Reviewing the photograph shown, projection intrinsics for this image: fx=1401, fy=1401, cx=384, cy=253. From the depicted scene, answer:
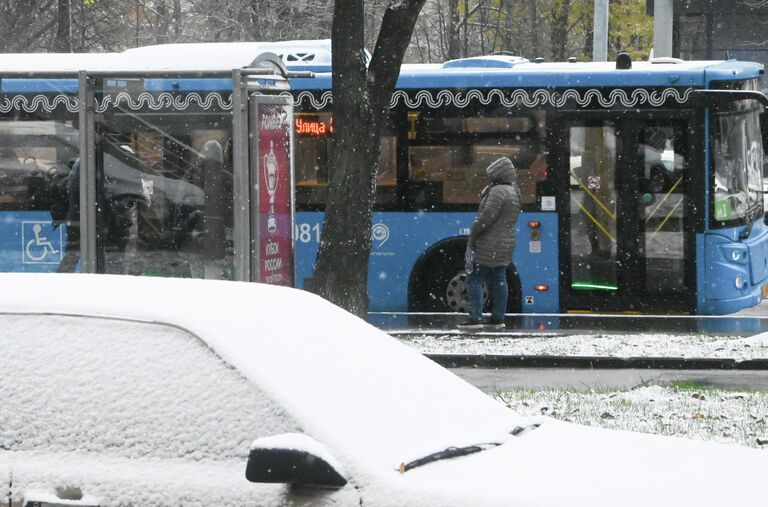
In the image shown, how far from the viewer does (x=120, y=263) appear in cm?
1230

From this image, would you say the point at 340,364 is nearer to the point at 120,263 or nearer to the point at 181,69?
the point at 181,69

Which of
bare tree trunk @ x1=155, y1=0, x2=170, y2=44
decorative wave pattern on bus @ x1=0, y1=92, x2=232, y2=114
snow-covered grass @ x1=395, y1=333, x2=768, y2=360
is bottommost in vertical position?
snow-covered grass @ x1=395, y1=333, x2=768, y2=360

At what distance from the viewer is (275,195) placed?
469 inches

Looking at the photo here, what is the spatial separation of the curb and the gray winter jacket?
1838 millimetres

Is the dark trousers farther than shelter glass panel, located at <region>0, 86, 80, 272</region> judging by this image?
No

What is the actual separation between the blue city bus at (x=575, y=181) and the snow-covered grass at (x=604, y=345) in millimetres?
1662

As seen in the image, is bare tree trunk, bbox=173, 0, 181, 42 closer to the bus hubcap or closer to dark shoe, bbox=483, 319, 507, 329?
the bus hubcap

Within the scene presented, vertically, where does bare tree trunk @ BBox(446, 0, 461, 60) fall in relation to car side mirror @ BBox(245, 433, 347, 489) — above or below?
above

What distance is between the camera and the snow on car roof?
4086 millimetres

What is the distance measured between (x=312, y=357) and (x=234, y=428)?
1.35 feet

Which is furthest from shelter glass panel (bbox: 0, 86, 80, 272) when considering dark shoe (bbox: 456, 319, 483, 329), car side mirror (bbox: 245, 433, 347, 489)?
car side mirror (bbox: 245, 433, 347, 489)

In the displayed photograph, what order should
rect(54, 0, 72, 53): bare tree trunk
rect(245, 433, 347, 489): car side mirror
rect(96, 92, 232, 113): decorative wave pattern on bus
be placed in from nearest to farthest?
1. rect(245, 433, 347, 489): car side mirror
2. rect(96, 92, 232, 113): decorative wave pattern on bus
3. rect(54, 0, 72, 53): bare tree trunk

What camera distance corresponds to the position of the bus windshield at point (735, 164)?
51.1 feet

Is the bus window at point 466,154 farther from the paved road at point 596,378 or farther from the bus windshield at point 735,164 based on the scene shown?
the paved road at point 596,378
